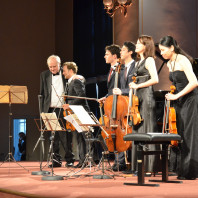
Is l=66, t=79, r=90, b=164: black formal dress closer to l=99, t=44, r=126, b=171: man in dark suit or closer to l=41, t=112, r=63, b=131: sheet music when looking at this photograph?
l=99, t=44, r=126, b=171: man in dark suit

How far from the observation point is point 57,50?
11.0 m

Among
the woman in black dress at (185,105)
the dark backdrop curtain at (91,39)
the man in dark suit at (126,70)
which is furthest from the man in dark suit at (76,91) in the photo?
the dark backdrop curtain at (91,39)

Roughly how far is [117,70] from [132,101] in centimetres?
65

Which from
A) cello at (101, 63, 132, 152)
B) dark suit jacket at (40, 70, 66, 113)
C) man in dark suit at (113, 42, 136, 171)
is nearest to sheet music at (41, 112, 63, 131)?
cello at (101, 63, 132, 152)

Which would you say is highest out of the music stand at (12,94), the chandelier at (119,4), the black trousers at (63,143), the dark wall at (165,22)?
the chandelier at (119,4)

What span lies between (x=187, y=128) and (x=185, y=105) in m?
0.24

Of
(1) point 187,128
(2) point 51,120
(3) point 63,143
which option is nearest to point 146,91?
(1) point 187,128

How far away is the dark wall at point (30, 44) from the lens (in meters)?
10.2

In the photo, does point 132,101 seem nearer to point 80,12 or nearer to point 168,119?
point 168,119

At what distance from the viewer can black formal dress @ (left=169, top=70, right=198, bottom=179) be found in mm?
4336

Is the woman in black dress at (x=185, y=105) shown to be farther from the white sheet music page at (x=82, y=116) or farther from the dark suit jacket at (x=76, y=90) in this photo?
the dark suit jacket at (x=76, y=90)

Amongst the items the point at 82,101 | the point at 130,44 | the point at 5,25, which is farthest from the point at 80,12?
the point at 130,44

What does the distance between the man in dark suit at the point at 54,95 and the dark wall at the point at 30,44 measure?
3831 millimetres

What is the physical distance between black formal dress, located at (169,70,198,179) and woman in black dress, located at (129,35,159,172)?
30 centimetres
